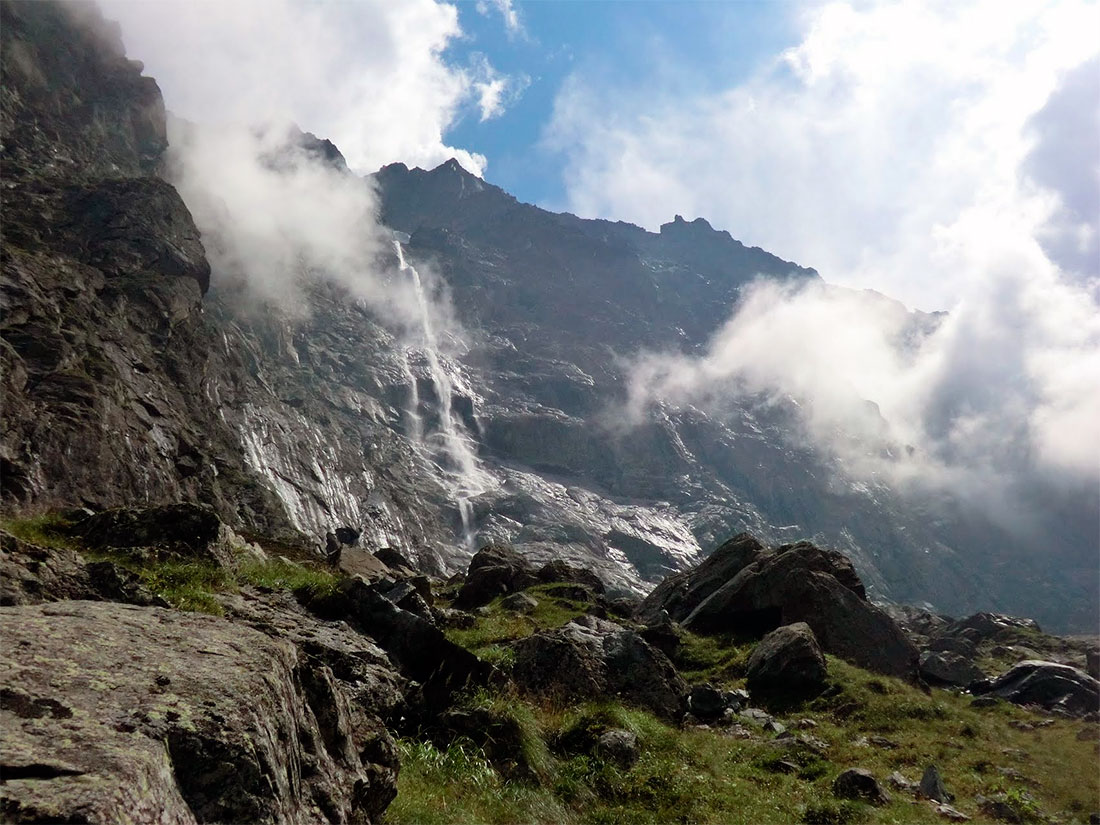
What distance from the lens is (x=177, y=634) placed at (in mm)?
6859

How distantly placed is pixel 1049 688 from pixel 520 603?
28.0m

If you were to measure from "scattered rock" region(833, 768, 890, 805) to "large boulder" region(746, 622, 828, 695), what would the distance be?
1146cm

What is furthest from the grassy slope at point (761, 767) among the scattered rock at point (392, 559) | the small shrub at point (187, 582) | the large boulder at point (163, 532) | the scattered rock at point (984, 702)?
the scattered rock at point (392, 559)

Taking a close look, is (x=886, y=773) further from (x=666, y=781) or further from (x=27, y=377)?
(x=27, y=377)

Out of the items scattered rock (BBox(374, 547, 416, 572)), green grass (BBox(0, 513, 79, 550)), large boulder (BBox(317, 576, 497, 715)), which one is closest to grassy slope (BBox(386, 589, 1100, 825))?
large boulder (BBox(317, 576, 497, 715))

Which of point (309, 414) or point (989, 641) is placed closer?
point (989, 641)

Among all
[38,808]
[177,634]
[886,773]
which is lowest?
[38,808]

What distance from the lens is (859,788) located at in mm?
14391

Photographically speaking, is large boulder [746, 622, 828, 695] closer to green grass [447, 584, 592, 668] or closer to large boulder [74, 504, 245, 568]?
green grass [447, 584, 592, 668]

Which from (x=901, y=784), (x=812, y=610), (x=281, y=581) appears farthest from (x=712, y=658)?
(x=281, y=581)

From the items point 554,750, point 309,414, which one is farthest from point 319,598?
point 309,414

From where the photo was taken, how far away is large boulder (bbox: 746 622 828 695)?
26.1 metres

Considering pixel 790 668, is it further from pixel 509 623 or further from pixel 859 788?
pixel 859 788

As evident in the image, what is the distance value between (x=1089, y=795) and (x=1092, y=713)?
733 inches
